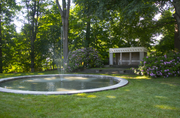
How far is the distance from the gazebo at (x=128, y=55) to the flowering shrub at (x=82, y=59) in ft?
10.2

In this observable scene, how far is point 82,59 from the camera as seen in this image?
42.4 feet

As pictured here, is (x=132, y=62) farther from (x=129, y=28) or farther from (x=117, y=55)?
(x=129, y=28)

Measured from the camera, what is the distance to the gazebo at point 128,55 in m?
15.5

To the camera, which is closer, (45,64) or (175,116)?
(175,116)

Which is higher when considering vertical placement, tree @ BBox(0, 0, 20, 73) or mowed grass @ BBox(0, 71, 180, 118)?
tree @ BBox(0, 0, 20, 73)

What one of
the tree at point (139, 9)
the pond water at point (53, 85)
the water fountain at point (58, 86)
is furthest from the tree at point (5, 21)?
the pond water at point (53, 85)

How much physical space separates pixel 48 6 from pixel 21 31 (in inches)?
186

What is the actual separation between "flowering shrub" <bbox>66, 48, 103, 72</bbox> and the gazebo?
3107mm

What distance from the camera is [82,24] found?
56.7 feet

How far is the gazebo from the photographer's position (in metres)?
15.5

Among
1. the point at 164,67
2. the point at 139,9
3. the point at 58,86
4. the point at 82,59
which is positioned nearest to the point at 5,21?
the point at 82,59

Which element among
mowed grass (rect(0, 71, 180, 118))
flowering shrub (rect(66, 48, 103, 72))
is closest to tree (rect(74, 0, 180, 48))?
flowering shrub (rect(66, 48, 103, 72))

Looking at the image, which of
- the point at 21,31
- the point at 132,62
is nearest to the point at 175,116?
the point at 132,62

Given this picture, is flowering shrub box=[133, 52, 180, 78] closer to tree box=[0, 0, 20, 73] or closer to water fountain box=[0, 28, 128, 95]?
water fountain box=[0, 28, 128, 95]
